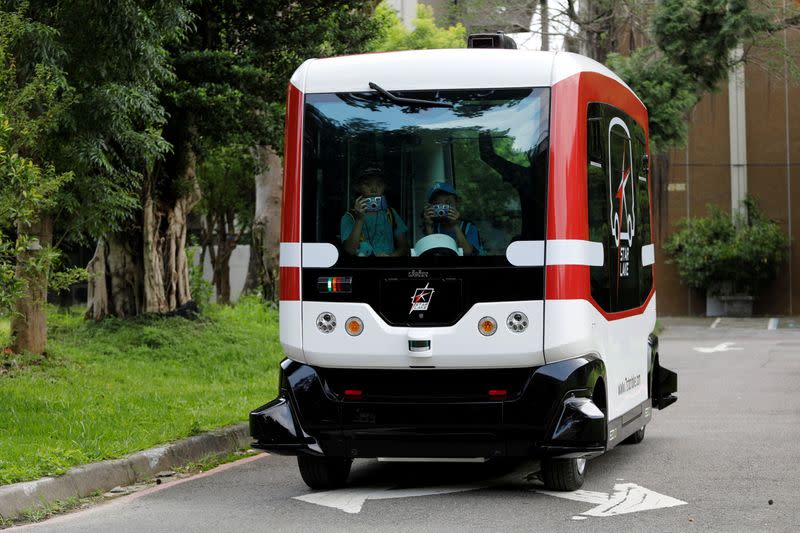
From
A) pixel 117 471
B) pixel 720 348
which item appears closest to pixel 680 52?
pixel 720 348

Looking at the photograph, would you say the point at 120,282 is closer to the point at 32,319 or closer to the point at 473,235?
the point at 32,319

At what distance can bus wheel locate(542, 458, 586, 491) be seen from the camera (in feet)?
28.6

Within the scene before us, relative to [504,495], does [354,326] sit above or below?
above

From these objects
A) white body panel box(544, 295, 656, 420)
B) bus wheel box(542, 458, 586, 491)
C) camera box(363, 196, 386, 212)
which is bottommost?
bus wheel box(542, 458, 586, 491)

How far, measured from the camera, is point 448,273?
28.2ft

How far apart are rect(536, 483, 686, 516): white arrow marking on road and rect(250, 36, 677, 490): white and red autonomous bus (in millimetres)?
149

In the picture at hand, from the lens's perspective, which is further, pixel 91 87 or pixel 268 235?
pixel 268 235

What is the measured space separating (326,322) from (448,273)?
34.9 inches

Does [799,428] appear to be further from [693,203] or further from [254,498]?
[693,203]

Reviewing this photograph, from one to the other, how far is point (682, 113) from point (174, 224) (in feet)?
51.9

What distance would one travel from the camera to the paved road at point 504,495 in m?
7.73

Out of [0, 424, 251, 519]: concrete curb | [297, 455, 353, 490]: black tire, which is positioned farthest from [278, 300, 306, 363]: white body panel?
[0, 424, 251, 519]: concrete curb

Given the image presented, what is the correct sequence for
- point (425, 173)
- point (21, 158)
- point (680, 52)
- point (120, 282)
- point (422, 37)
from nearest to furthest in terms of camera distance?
point (425, 173)
point (21, 158)
point (120, 282)
point (680, 52)
point (422, 37)

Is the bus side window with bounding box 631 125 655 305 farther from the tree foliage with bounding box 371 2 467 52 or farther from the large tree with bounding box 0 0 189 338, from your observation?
the tree foliage with bounding box 371 2 467 52
